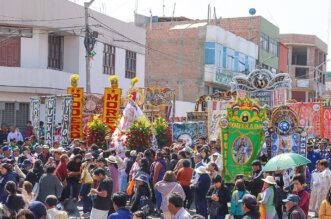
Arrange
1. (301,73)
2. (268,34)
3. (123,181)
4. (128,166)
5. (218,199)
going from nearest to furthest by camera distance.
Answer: (218,199) < (128,166) < (123,181) < (268,34) < (301,73)

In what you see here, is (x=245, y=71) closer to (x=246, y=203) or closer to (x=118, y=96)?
(x=118, y=96)

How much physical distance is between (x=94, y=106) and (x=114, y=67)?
35.9ft

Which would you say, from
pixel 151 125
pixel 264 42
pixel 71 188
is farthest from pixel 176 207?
pixel 264 42

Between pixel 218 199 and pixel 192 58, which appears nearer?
pixel 218 199

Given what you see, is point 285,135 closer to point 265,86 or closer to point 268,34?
point 265,86

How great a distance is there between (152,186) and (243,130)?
3311mm

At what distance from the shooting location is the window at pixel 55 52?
31.6 meters

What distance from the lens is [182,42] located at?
1799 inches

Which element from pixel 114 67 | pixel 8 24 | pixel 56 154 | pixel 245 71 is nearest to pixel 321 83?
pixel 245 71

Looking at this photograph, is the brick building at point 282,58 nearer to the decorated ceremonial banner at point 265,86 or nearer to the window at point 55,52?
the window at point 55,52

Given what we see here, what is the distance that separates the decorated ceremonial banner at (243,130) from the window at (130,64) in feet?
72.5

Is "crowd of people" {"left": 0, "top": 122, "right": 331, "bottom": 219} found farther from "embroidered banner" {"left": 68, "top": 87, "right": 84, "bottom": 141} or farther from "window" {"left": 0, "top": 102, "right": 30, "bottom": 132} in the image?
"window" {"left": 0, "top": 102, "right": 30, "bottom": 132}

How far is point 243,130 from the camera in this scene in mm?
16031

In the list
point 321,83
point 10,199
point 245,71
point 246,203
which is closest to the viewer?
point 246,203
